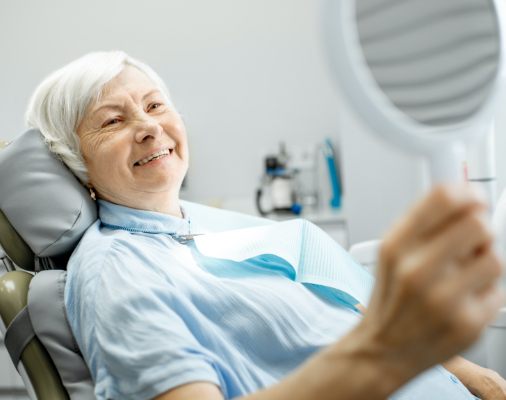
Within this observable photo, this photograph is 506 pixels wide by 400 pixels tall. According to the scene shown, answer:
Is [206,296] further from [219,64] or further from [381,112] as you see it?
[219,64]

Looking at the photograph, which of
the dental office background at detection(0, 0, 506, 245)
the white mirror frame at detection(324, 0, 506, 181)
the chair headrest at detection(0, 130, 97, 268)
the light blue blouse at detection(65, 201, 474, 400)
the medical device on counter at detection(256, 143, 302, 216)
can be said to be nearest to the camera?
the white mirror frame at detection(324, 0, 506, 181)

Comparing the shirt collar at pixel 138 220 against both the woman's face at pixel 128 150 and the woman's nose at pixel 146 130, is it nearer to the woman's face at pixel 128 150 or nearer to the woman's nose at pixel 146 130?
the woman's face at pixel 128 150

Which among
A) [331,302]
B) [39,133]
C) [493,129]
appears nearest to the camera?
[331,302]

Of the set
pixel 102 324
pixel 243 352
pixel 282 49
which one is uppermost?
pixel 282 49

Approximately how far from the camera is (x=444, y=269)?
438mm

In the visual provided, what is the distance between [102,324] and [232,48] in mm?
2816

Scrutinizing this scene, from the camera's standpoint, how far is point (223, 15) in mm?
3504

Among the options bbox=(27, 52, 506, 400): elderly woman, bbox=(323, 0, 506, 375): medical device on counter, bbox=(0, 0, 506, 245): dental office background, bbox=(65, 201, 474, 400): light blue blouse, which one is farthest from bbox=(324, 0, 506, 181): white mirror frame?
bbox=(0, 0, 506, 245): dental office background

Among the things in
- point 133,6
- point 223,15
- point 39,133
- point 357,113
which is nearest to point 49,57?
point 133,6

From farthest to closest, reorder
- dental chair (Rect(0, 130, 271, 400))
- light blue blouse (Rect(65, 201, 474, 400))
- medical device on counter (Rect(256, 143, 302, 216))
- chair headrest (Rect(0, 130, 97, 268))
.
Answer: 1. medical device on counter (Rect(256, 143, 302, 216))
2. chair headrest (Rect(0, 130, 97, 268))
3. dental chair (Rect(0, 130, 271, 400))
4. light blue blouse (Rect(65, 201, 474, 400))

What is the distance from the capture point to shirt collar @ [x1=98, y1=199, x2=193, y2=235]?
120 centimetres

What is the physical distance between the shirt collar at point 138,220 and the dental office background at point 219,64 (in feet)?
6.39

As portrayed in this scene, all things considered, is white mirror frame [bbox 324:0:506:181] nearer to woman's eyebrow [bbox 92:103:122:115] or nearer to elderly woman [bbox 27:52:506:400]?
elderly woman [bbox 27:52:506:400]

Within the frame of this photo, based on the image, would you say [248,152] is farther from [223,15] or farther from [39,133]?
[39,133]
